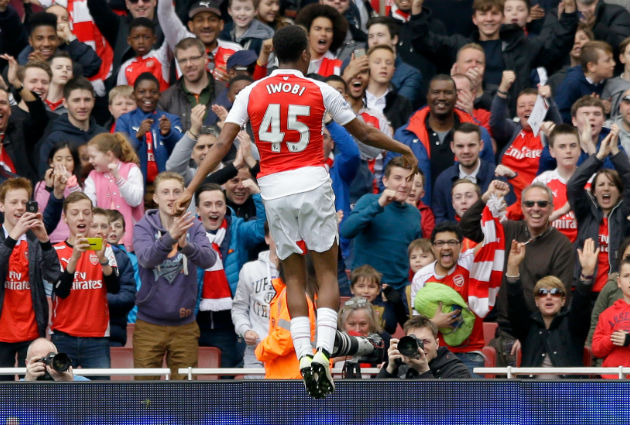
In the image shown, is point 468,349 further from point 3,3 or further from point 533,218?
point 3,3

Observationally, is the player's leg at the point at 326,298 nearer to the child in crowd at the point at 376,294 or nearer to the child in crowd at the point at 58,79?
the child in crowd at the point at 376,294

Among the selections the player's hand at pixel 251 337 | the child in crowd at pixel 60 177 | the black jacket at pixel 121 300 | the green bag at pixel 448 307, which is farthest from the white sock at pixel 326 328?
the child in crowd at pixel 60 177

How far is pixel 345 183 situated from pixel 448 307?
2014mm

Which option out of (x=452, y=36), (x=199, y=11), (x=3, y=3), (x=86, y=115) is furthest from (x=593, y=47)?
(x=3, y=3)

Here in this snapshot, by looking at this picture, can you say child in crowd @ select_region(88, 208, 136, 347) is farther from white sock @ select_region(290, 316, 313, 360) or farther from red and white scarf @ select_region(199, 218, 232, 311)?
white sock @ select_region(290, 316, 313, 360)

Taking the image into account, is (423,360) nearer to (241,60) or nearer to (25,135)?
(241,60)

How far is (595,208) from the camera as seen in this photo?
12062 millimetres

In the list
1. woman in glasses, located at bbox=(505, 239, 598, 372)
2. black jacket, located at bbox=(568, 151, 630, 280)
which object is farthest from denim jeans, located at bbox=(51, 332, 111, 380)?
black jacket, located at bbox=(568, 151, 630, 280)

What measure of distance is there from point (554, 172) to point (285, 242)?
517cm

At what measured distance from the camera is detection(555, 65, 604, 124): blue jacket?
47.8ft

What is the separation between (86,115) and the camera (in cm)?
1375

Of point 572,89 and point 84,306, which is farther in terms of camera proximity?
point 572,89

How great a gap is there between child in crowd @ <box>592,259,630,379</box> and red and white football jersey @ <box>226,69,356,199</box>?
134 inches

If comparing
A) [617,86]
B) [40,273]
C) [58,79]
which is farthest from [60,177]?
[617,86]
